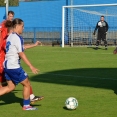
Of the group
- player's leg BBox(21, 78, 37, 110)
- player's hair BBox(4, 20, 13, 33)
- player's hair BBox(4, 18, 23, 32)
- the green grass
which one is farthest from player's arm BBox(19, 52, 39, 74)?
player's hair BBox(4, 20, 13, 33)

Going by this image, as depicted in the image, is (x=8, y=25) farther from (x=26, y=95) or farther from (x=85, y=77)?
(x=85, y=77)

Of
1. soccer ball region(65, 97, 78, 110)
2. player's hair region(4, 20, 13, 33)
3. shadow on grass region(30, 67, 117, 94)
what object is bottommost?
shadow on grass region(30, 67, 117, 94)

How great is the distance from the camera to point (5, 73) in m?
8.98

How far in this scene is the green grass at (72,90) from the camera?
8.98 m

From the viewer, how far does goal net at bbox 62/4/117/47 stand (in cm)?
3375

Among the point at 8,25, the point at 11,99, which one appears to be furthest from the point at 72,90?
the point at 8,25

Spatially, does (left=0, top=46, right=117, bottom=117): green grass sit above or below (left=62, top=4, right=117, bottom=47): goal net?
below

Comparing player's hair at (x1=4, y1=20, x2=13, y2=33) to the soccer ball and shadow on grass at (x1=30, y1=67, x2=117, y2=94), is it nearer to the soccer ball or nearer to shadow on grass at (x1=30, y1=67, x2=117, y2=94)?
the soccer ball

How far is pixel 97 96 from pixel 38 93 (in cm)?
150

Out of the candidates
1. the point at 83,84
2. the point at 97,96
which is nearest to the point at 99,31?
the point at 83,84

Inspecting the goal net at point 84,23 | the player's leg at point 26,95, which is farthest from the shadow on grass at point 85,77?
the goal net at point 84,23

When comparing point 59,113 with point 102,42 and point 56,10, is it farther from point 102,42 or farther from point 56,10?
point 56,10

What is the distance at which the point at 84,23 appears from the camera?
35.4 metres

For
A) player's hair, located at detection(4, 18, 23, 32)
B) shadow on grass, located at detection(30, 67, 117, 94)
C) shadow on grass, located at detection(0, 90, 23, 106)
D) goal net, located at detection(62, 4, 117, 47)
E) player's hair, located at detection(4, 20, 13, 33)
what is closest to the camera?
player's hair, located at detection(4, 18, 23, 32)
